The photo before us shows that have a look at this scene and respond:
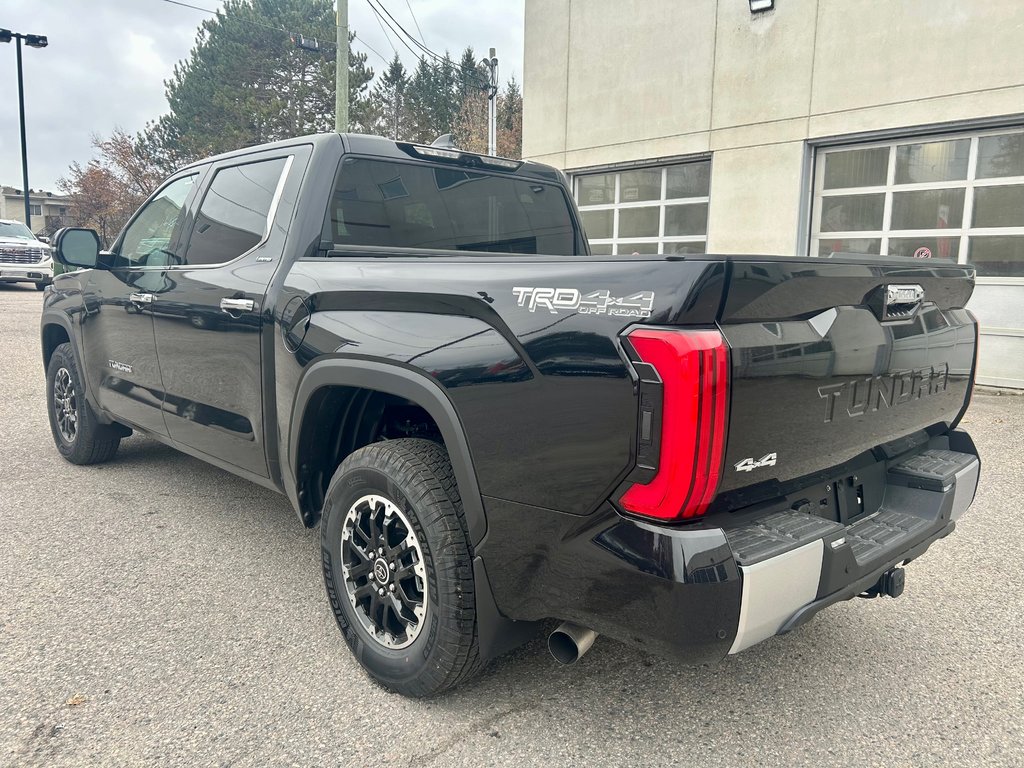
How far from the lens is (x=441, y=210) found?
11.5 ft

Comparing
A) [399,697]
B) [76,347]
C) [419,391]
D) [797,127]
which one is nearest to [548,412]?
[419,391]

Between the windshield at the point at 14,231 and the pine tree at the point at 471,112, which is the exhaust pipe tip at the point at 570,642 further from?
the pine tree at the point at 471,112

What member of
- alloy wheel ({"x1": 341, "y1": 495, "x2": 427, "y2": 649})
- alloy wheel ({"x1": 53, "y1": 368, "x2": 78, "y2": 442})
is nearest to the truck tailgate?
alloy wheel ({"x1": 341, "y1": 495, "x2": 427, "y2": 649})

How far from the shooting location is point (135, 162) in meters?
40.0

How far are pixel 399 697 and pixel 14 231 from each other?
77.8 feet

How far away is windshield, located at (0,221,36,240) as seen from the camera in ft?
68.3

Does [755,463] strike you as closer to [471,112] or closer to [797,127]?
[797,127]

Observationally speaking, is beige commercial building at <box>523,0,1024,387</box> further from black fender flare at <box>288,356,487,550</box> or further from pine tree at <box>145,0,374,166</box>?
pine tree at <box>145,0,374,166</box>

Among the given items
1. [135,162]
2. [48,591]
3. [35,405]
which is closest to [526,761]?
[48,591]

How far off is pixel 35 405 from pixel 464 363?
6.94 m

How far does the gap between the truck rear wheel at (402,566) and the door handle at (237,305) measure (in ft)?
3.00

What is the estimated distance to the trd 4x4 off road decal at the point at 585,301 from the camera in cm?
180

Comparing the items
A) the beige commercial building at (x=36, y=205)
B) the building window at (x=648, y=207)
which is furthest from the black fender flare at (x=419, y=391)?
the beige commercial building at (x=36, y=205)

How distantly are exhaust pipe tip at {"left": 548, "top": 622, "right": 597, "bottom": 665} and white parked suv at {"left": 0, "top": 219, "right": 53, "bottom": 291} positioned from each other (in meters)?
22.8
